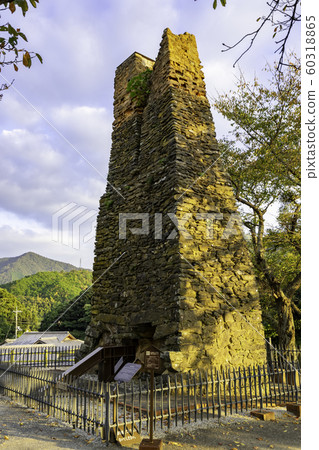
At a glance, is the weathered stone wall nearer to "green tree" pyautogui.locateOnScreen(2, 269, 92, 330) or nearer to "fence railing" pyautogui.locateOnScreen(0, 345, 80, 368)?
"fence railing" pyautogui.locateOnScreen(0, 345, 80, 368)

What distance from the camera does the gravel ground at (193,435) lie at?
5.25 meters

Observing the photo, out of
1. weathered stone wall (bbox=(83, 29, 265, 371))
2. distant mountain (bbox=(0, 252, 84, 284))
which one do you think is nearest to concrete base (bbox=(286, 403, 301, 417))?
weathered stone wall (bbox=(83, 29, 265, 371))

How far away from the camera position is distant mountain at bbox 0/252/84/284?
16450 cm

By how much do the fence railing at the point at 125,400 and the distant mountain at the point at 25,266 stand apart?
6215 inches

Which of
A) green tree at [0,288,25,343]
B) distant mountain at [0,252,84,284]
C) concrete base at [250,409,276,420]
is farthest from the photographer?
distant mountain at [0,252,84,284]

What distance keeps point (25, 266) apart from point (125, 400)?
184m

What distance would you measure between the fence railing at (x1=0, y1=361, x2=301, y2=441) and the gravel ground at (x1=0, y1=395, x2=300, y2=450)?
0.65 ft

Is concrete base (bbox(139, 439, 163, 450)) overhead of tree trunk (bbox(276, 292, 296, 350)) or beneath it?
beneath

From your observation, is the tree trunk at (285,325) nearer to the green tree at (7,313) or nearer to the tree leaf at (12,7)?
the tree leaf at (12,7)

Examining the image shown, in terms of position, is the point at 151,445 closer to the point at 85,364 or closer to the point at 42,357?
the point at 85,364

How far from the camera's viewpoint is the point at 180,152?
31.7ft

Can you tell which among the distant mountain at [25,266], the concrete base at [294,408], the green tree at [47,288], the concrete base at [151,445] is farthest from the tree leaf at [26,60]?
the distant mountain at [25,266]
